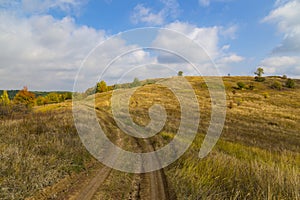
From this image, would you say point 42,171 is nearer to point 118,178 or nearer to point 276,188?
point 118,178

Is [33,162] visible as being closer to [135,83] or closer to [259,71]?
[135,83]

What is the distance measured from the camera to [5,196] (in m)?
4.61

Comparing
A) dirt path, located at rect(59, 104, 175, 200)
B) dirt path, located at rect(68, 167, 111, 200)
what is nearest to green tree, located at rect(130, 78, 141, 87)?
dirt path, located at rect(68, 167, 111, 200)

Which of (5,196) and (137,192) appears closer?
(5,196)

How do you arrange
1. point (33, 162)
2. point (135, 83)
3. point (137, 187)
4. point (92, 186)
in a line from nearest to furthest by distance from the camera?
point (92, 186)
point (137, 187)
point (33, 162)
point (135, 83)

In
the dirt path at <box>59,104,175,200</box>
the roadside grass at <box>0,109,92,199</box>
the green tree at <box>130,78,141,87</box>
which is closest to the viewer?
the roadside grass at <box>0,109,92,199</box>

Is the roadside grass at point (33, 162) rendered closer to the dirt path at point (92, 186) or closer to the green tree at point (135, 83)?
the dirt path at point (92, 186)

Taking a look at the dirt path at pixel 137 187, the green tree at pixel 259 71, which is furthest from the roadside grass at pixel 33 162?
the green tree at pixel 259 71

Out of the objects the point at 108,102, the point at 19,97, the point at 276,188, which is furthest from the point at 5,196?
the point at 19,97

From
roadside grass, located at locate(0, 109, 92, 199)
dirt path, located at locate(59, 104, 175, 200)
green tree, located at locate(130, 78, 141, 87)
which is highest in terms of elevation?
green tree, located at locate(130, 78, 141, 87)

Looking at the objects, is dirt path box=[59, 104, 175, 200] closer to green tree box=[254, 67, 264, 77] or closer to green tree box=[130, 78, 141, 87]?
green tree box=[130, 78, 141, 87]

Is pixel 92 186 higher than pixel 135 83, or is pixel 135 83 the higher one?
pixel 135 83

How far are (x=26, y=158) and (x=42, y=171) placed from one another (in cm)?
78

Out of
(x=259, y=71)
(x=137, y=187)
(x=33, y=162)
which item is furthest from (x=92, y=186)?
(x=259, y=71)
